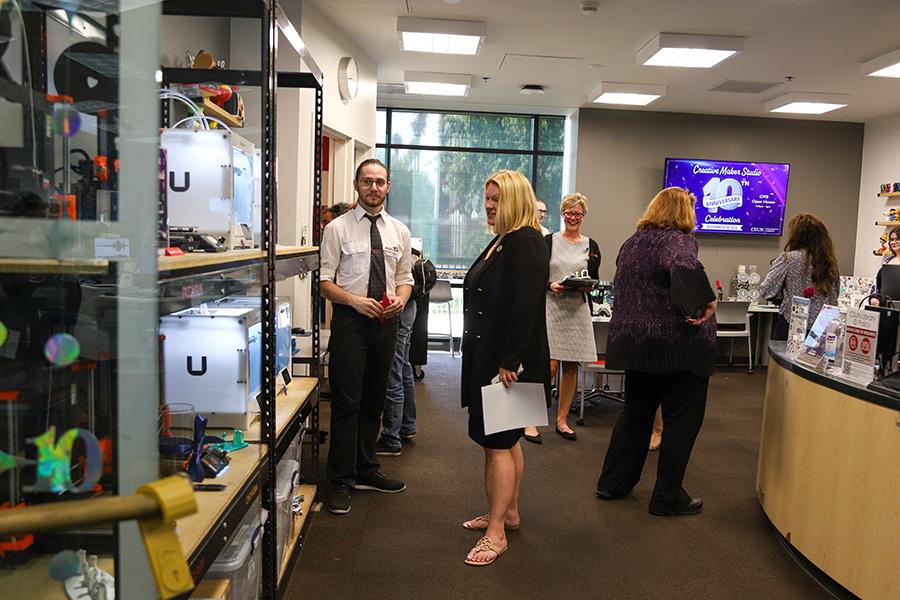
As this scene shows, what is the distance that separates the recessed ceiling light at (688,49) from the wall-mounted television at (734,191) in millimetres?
2523

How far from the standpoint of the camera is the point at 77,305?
39.2 inches

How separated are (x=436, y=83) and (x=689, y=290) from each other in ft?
14.0

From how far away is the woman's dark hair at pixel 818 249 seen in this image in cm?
486

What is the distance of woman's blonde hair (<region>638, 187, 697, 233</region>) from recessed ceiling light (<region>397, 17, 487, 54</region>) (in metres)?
2.36

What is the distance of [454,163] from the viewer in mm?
8438

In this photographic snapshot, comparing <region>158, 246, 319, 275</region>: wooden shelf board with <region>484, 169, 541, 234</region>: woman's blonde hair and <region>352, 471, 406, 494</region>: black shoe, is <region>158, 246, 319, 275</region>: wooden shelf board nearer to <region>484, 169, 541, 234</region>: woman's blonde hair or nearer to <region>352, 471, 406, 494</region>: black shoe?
<region>484, 169, 541, 234</region>: woman's blonde hair

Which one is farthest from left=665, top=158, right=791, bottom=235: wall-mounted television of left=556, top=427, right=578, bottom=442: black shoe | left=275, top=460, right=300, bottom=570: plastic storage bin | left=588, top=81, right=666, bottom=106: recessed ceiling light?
left=275, top=460, right=300, bottom=570: plastic storage bin

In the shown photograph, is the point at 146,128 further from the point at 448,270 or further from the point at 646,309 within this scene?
the point at 448,270

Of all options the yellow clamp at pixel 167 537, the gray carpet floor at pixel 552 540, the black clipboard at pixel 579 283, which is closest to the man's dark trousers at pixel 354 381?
the gray carpet floor at pixel 552 540

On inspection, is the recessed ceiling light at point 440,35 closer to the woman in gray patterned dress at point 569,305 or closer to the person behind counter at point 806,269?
the woman in gray patterned dress at point 569,305

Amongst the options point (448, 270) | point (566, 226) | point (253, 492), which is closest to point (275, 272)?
point (253, 492)

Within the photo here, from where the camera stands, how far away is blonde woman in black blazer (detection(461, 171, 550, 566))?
2.59 m

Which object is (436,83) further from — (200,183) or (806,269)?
(200,183)

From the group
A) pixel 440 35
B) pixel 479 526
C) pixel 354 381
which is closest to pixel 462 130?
pixel 440 35
